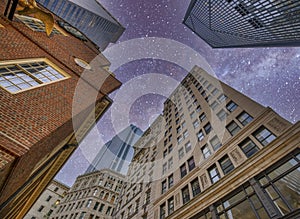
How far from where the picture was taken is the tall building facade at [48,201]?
53.7 meters

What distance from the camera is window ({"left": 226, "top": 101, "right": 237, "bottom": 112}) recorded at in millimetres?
22094

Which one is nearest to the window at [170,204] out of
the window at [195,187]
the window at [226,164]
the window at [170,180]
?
the window at [170,180]

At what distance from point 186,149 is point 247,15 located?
42429mm

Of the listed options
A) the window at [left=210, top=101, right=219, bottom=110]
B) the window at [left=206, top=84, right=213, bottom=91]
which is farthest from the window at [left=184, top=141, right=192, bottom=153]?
the window at [left=206, top=84, right=213, bottom=91]

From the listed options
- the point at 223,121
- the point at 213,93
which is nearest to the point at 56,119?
the point at 223,121

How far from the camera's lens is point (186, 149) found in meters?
25.6

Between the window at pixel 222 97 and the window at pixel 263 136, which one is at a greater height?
the window at pixel 222 97

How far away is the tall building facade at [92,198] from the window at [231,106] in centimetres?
4441

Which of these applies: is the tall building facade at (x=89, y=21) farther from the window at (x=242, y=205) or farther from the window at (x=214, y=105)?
the window at (x=242, y=205)

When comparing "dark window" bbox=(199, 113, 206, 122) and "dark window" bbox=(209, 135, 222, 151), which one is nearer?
"dark window" bbox=(209, 135, 222, 151)

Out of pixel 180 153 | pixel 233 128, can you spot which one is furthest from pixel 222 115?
pixel 180 153

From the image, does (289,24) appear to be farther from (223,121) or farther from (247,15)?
(223,121)

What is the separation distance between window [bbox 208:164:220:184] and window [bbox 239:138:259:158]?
3.15m

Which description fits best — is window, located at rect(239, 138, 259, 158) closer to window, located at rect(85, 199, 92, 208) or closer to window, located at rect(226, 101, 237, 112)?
window, located at rect(226, 101, 237, 112)
